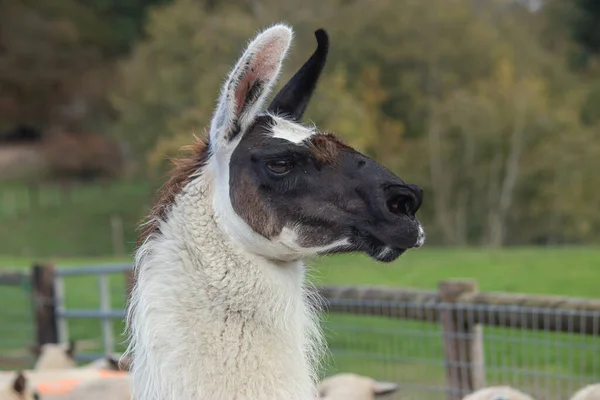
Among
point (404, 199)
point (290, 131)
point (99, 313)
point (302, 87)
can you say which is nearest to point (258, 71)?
point (290, 131)

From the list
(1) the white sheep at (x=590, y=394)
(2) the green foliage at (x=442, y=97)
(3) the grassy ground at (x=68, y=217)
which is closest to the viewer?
(1) the white sheep at (x=590, y=394)

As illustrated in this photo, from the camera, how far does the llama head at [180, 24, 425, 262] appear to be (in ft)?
10.1

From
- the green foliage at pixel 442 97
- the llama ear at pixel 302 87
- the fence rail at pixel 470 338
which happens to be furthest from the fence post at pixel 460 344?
the green foliage at pixel 442 97

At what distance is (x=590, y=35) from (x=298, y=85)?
114ft

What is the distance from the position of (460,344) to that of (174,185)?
320cm

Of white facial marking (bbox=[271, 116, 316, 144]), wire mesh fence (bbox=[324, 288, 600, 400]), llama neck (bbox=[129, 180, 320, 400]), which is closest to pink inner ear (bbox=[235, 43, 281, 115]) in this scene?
white facial marking (bbox=[271, 116, 316, 144])

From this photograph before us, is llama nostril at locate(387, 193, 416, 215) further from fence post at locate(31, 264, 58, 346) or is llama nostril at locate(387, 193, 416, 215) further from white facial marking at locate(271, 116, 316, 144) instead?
fence post at locate(31, 264, 58, 346)

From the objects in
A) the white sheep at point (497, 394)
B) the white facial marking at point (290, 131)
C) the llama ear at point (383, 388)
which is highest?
the white facial marking at point (290, 131)

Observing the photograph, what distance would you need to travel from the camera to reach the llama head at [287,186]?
122 inches

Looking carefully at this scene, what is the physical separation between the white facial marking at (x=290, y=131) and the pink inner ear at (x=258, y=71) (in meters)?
0.15

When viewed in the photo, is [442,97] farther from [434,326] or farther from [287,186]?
[287,186]

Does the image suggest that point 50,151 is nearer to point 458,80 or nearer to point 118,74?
point 118,74

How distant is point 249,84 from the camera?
3.19 metres

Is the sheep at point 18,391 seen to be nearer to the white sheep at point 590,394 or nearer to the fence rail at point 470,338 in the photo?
the fence rail at point 470,338
